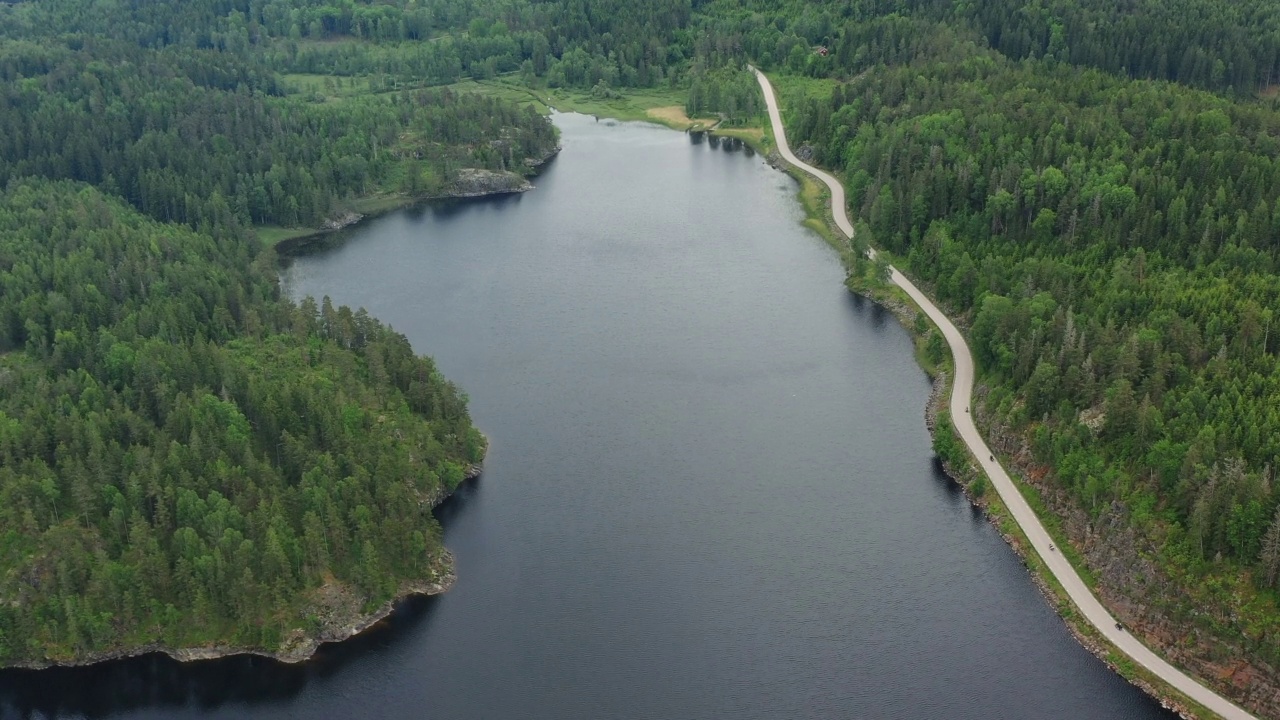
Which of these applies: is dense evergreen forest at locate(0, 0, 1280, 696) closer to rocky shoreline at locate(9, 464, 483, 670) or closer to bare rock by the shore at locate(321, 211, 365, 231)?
rocky shoreline at locate(9, 464, 483, 670)

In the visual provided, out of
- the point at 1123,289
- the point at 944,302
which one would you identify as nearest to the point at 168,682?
the point at 944,302

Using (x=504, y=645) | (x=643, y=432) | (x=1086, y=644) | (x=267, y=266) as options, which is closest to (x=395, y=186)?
(x=267, y=266)

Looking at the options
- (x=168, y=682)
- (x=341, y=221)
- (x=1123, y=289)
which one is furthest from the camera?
(x=341, y=221)

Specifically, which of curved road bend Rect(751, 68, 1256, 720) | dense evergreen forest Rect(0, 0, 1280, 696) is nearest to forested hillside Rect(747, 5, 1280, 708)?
dense evergreen forest Rect(0, 0, 1280, 696)

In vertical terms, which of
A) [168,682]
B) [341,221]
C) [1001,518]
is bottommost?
[168,682]

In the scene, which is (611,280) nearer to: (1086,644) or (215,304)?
(215,304)

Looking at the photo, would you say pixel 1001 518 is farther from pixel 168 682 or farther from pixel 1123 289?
pixel 168 682

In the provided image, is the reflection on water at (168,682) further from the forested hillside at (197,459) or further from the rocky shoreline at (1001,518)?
the rocky shoreline at (1001,518)
